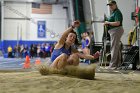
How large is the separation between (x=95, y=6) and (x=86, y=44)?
381 centimetres

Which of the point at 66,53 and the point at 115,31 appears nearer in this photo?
the point at 66,53

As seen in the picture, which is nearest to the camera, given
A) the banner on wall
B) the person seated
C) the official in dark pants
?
the person seated

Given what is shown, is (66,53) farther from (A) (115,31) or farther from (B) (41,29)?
(B) (41,29)

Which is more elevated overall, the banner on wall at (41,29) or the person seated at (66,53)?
the banner on wall at (41,29)

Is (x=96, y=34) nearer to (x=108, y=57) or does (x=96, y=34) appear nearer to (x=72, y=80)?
(x=108, y=57)

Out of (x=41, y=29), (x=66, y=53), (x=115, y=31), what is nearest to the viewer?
(x=66, y=53)

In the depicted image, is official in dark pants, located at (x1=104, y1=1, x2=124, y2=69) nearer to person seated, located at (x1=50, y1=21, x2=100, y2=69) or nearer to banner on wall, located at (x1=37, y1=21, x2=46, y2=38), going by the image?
person seated, located at (x1=50, y1=21, x2=100, y2=69)

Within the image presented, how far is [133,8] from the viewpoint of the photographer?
1266 centimetres

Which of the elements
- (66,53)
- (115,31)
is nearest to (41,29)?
(115,31)

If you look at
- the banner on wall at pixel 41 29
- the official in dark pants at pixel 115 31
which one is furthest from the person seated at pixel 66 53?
the banner on wall at pixel 41 29

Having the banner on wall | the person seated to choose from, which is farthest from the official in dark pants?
the banner on wall

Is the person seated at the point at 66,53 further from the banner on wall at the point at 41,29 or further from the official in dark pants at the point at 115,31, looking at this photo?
the banner on wall at the point at 41,29

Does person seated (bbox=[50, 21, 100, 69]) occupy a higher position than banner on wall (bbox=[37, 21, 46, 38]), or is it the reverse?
banner on wall (bbox=[37, 21, 46, 38])

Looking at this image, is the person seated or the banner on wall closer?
the person seated
